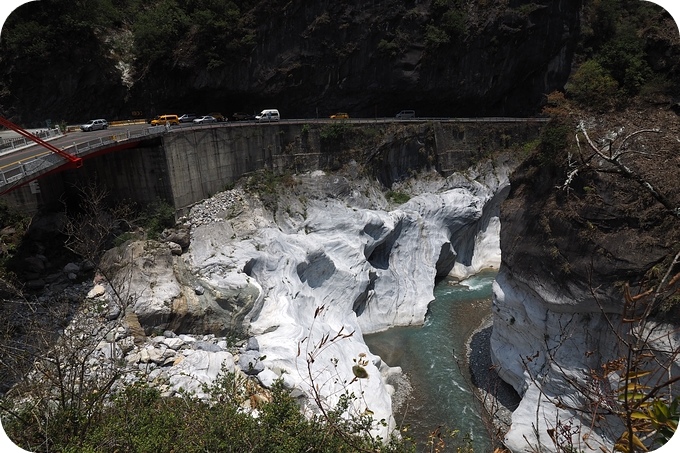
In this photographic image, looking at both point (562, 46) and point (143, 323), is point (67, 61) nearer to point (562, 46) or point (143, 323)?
point (143, 323)

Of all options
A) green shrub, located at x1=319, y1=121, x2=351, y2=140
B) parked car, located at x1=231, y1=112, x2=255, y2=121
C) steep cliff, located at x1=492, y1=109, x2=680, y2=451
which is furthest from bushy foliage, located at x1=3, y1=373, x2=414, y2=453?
parked car, located at x1=231, y1=112, x2=255, y2=121

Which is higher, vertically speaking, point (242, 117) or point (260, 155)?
point (242, 117)

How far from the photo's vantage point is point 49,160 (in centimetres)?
1411

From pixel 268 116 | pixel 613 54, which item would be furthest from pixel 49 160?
pixel 613 54

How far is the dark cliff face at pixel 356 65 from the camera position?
30.0m

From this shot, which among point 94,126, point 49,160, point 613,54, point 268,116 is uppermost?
point 613,54

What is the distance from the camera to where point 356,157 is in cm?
2767

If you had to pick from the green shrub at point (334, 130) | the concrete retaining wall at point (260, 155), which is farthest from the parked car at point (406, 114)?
the green shrub at point (334, 130)

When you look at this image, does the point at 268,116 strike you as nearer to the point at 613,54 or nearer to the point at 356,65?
the point at 356,65

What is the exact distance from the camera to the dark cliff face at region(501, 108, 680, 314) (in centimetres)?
1262

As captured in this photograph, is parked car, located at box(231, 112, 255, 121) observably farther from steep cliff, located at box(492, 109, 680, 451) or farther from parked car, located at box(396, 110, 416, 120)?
steep cliff, located at box(492, 109, 680, 451)

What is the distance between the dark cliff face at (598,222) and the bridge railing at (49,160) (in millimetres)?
16797

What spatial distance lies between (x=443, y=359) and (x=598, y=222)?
8804mm

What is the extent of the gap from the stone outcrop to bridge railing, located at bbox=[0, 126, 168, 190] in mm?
4117
